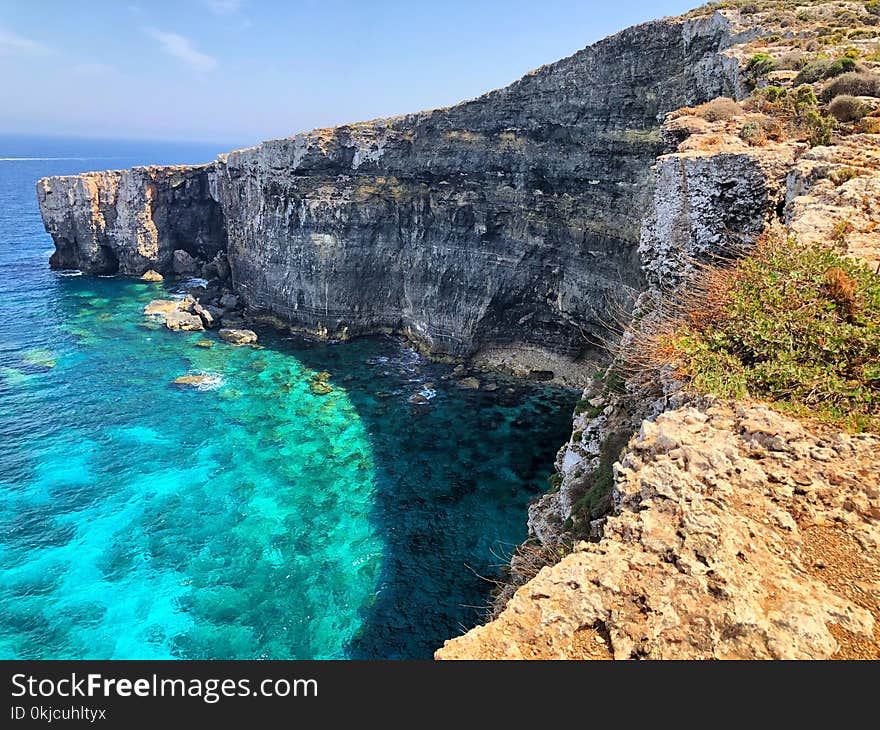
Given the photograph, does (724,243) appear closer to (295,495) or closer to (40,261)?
(295,495)

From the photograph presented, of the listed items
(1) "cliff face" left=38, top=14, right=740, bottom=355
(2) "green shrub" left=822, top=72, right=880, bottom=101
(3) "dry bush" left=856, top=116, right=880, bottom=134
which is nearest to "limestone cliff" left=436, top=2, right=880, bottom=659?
(3) "dry bush" left=856, top=116, right=880, bottom=134

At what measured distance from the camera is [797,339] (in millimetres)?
9867

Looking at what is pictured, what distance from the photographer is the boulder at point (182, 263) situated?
247 feet

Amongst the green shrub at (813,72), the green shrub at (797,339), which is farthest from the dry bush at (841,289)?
the green shrub at (813,72)

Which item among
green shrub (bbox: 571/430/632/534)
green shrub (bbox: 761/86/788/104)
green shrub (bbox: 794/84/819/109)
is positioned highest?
green shrub (bbox: 761/86/788/104)

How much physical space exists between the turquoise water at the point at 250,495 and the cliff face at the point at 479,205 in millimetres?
6988

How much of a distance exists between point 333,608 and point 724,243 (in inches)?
908

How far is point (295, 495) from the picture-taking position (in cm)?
3303

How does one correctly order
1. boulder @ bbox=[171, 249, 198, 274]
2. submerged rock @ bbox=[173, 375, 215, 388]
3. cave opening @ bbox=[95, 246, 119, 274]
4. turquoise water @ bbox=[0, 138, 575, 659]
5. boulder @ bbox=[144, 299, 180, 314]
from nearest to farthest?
turquoise water @ bbox=[0, 138, 575, 659]
submerged rock @ bbox=[173, 375, 215, 388]
boulder @ bbox=[144, 299, 180, 314]
cave opening @ bbox=[95, 246, 119, 274]
boulder @ bbox=[171, 249, 198, 274]

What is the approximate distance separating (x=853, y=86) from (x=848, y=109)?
226 centimetres

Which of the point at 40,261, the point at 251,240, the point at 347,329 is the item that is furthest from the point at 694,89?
the point at 40,261

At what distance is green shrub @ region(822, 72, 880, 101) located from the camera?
17938 millimetres

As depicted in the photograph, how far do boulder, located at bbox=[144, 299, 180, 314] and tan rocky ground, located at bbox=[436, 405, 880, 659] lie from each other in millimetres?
63478

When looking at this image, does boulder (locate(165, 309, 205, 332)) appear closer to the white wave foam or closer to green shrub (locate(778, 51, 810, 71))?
the white wave foam
